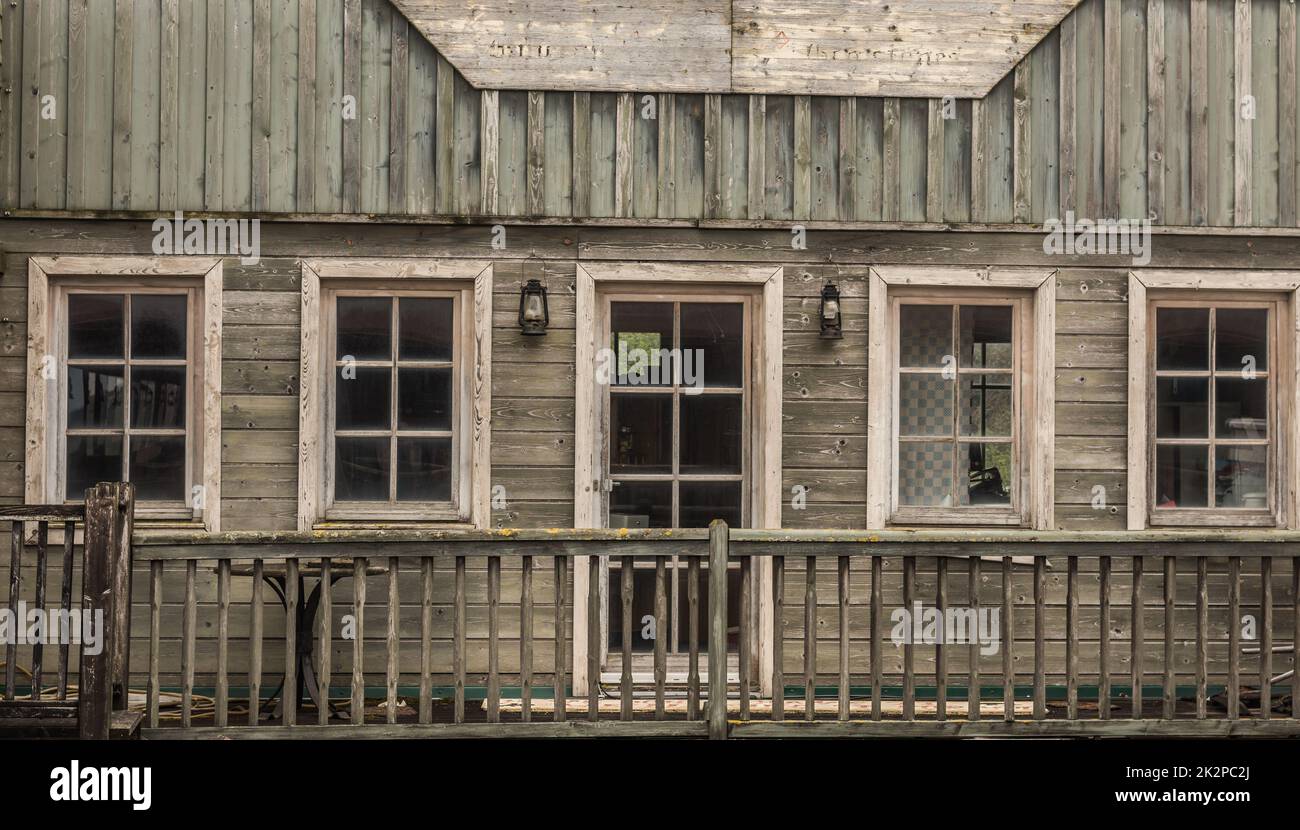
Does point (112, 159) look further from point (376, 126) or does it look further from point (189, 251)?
point (376, 126)

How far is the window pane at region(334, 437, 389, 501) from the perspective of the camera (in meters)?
6.05

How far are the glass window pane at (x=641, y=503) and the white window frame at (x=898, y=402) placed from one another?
1074 millimetres

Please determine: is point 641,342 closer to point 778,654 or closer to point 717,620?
point 717,620

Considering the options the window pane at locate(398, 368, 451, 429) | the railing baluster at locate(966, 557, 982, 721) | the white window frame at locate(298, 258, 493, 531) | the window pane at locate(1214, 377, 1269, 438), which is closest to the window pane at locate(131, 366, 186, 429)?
the white window frame at locate(298, 258, 493, 531)

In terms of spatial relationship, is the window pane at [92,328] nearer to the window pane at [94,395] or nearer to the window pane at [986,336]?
the window pane at [94,395]

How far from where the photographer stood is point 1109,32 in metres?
6.16

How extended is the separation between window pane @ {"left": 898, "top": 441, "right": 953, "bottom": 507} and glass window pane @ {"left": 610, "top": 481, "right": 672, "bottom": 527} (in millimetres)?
1260

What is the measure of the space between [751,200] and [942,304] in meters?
1.17

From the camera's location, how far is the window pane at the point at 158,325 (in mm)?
6047

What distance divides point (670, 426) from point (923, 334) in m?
1.45

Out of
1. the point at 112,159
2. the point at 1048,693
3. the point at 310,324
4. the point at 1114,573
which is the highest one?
the point at 112,159

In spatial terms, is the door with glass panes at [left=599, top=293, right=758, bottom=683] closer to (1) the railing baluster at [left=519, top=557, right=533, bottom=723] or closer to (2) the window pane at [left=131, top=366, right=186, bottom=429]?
(1) the railing baluster at [left=519, top=557, right=533, bottom=723]

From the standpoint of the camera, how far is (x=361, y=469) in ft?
19.9

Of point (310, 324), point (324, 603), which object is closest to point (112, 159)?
point (310, 324)
